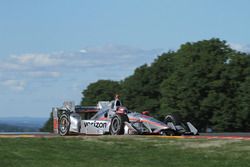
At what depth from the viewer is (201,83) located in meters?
61.4

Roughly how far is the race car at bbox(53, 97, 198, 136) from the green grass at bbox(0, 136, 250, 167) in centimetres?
491

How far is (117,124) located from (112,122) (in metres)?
0.39

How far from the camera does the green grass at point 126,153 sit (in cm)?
1538

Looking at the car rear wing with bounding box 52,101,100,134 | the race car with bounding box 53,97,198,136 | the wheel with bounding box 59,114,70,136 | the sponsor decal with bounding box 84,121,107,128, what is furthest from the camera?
the car rear wing with bounding box 52,101,100,134

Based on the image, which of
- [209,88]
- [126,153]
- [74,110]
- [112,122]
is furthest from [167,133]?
[209,88]

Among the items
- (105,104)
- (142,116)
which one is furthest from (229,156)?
(105,104)

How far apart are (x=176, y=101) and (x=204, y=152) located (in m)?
45.5

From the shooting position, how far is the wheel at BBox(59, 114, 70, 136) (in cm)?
2897

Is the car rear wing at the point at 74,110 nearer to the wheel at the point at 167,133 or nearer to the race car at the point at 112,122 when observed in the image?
the race car at the point at 112,122

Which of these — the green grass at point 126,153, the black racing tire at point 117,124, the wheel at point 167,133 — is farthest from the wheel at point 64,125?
the green grass at point 126,153

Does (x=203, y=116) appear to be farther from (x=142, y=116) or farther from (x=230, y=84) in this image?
(x=142, y=116)

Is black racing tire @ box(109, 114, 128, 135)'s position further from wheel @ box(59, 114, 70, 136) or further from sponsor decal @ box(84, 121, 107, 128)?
wheel @ box(59, 114, 70, 136)

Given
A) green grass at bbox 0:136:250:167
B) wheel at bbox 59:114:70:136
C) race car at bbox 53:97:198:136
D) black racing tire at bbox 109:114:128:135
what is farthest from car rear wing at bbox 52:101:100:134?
green grass at bbox 0:136:250:167

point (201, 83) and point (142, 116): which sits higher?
point (201, 83)
